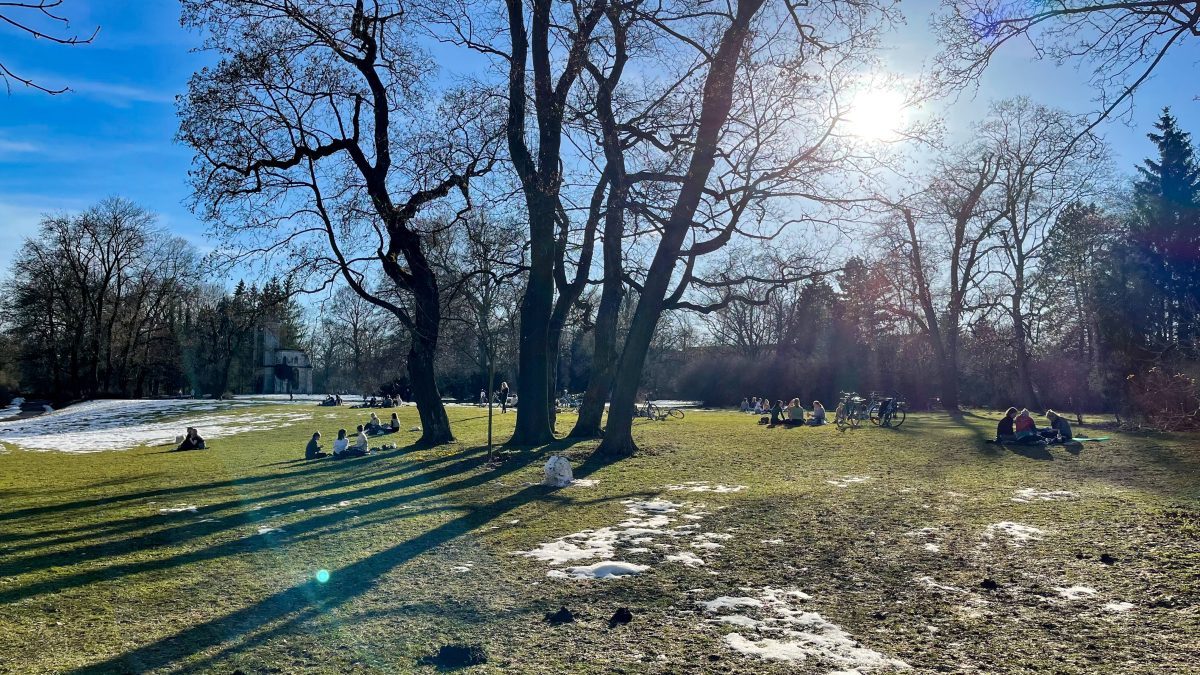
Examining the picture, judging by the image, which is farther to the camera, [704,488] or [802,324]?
[802,324]

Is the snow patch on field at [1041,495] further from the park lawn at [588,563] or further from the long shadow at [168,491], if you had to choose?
the long shadow at [168,491]

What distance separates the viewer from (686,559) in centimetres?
659

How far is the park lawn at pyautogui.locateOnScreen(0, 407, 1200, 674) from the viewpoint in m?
4.37

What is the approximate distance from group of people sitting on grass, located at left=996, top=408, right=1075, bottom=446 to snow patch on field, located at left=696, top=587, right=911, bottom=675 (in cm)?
1313

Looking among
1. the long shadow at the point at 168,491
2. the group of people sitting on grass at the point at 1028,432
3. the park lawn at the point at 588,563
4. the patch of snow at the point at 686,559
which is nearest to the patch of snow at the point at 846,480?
the park lawn at the point at 588,563

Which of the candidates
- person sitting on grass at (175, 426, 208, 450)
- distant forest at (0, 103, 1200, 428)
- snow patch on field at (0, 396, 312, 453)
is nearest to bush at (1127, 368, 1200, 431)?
distant forest at (0, 103, 1200, 428)

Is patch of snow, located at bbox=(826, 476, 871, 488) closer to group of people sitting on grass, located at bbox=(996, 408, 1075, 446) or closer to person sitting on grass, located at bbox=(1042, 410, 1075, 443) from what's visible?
group of people sitting on grass, located at bbox=(996, 408, 1075, 446)

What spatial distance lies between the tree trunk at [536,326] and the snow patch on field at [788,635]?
11448mm

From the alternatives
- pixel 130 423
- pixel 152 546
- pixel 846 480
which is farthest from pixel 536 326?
pixel 130 423

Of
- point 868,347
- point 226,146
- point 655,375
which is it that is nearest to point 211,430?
point 226,146

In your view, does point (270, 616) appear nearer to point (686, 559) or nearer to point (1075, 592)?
point (686, 559)

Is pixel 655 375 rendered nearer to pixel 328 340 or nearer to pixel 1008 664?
pixel 328 340

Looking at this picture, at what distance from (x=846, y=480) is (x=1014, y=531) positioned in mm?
4203

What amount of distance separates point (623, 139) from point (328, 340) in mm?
69182
